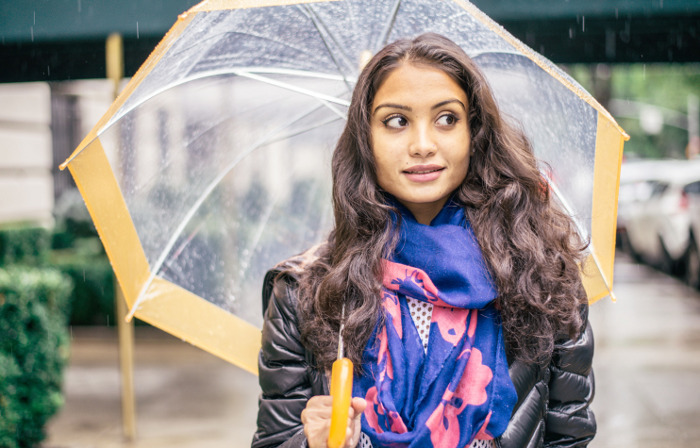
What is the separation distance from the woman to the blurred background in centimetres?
110

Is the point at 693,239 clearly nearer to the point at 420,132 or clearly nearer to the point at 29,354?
the point at 29,354

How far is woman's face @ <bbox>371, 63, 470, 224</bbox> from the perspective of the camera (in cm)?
180

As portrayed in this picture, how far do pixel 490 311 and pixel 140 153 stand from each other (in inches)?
Result: 56.4

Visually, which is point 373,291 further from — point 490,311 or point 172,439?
point 172,439

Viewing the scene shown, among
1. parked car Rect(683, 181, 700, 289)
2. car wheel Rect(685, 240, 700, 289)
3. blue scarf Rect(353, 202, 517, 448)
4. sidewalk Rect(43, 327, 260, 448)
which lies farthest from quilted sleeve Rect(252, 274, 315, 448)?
car wheel Rect(685, 240, 700, 289)

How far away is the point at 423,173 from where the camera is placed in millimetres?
1802

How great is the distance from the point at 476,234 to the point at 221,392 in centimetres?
501

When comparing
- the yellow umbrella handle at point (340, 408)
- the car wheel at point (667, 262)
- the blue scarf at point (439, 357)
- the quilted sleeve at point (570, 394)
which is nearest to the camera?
the yellow umbrella handle at point (340, 408)

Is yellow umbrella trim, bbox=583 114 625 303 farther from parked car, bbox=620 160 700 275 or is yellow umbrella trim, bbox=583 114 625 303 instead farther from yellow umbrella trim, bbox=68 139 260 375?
parked car, bbox=620 160 700 275

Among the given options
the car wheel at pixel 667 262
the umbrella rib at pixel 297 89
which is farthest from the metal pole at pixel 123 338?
the car wheel at pixel 667 262

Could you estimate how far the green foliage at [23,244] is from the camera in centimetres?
684

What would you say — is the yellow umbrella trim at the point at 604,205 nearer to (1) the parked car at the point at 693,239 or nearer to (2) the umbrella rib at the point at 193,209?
(2) the umbrella rib at the point at 193,209

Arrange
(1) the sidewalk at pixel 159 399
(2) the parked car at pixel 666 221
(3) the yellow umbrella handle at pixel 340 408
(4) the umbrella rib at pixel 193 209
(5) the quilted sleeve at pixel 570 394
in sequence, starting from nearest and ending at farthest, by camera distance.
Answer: (3) the yellow umbrella handle at pixel 340 408
(5) the quilted sleeve at pixel 570 394
(4) the umbrella rib at pixel 193 209
(1) the sidewalk at pixel 159 399
(2) the parked car at pixel 666 221

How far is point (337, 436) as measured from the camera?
1.45 meters
